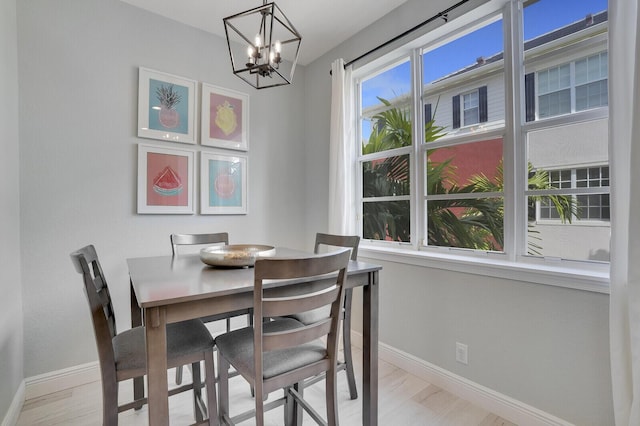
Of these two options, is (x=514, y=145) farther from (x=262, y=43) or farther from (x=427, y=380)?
(x=427, y=380)

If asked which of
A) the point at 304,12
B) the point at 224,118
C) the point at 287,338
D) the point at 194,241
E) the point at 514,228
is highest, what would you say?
the point at 304,12

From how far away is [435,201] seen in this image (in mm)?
2291

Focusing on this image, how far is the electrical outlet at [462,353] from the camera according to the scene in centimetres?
194

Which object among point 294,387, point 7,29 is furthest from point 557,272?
point 7,29

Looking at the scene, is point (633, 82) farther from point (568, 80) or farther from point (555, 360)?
point (555, 360)

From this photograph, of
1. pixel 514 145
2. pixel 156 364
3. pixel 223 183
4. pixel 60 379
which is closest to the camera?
pixel 156 364

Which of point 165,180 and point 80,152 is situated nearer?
point 80,152

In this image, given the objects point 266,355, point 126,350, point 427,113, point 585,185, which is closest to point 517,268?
point 585,185

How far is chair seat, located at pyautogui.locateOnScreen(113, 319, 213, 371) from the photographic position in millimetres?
1313

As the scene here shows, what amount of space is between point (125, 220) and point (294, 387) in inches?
68.3

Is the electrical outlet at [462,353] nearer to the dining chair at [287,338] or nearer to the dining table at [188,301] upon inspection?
the dining table at [188,301]

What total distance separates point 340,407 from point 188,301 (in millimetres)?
1301

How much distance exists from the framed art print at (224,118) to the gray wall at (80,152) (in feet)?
0.61

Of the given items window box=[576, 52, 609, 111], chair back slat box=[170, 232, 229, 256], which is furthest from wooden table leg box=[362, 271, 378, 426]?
window box=[576, 52, 609, 111]
